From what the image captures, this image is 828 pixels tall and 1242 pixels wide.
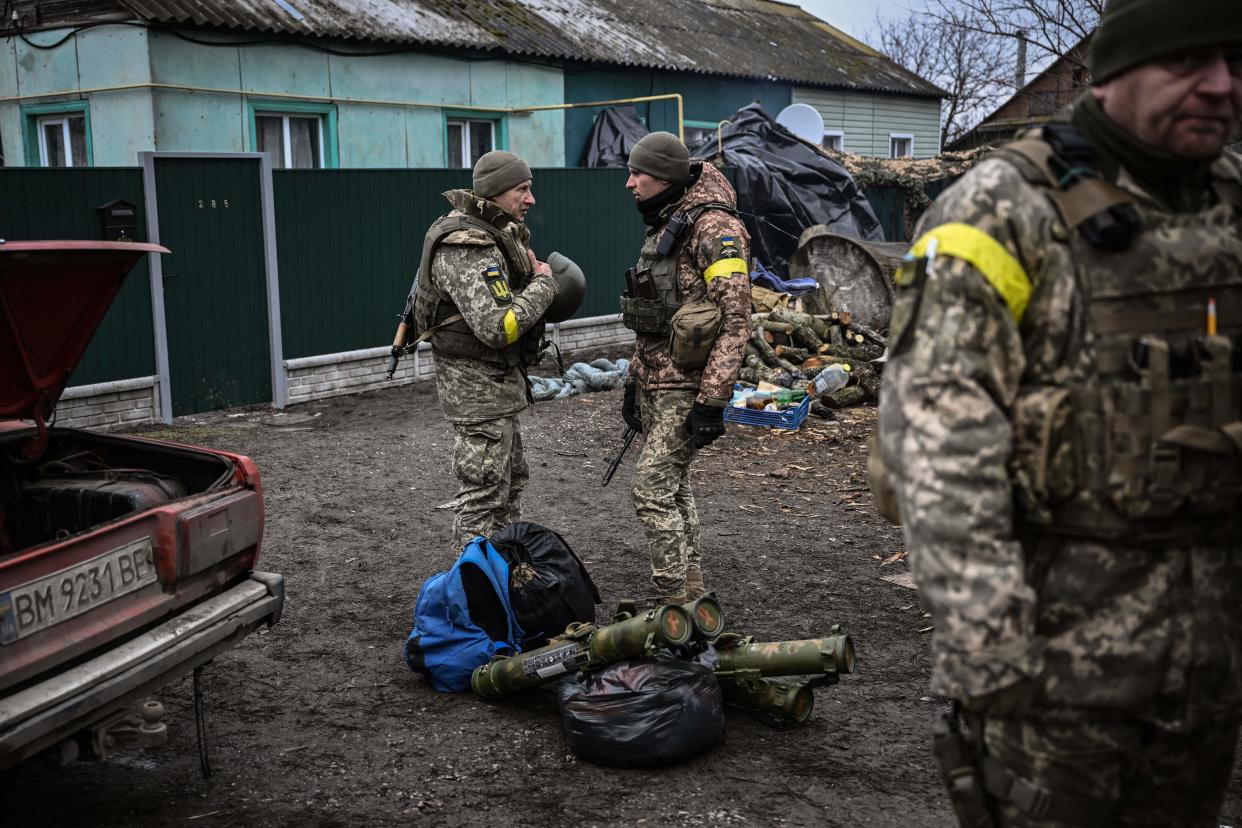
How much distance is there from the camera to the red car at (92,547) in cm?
306

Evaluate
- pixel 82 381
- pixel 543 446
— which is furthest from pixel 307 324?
pixel 543 446

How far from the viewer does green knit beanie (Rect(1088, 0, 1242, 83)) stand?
6.59ft

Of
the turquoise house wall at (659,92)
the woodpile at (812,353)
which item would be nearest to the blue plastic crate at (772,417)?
the woodpile at (812,353)

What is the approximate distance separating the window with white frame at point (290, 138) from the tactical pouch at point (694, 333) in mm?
9463

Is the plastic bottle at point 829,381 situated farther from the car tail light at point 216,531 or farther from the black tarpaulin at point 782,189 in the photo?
the car tail light at point 216,531

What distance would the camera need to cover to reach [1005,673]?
1.96m

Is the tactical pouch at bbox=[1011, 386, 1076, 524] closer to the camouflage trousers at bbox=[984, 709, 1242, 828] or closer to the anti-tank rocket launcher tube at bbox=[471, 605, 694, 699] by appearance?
the camouflage trousers at bbox=[984, 709, 1242, 828]

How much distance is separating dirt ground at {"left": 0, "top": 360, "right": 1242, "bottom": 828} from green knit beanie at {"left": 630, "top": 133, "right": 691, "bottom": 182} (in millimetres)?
1955

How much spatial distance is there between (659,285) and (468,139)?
1111 centimetres

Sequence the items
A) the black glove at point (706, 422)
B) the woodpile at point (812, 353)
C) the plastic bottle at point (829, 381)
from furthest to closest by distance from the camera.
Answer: the woodpile at point (812, 353) < the plastic bottle at point (829, 381) < the black glove at point (706, 422)

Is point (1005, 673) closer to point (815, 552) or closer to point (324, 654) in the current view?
point (324, 654)

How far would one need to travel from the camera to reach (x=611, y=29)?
18.2 m

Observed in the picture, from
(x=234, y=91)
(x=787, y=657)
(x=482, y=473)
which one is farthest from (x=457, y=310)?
(x=234, y=91)

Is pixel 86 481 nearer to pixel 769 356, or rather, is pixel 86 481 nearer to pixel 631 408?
pixel 631 408
